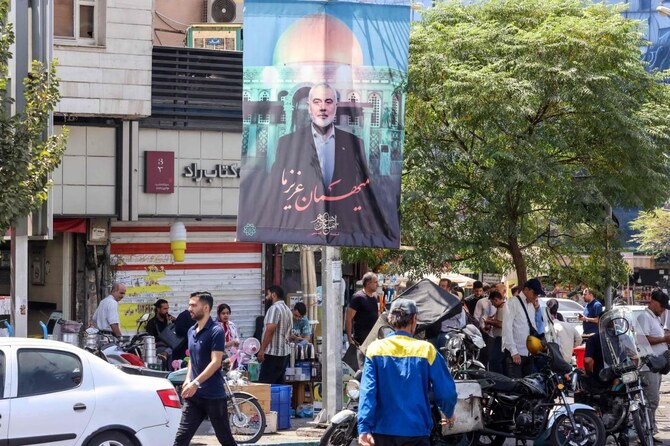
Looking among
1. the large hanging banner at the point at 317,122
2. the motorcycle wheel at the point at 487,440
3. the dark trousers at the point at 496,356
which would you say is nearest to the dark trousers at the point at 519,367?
the dark trousers at the point at 496,356

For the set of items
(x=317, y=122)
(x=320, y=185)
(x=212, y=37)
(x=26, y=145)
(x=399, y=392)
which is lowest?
(x=399, y=392)

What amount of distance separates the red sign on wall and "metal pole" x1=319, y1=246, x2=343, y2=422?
7.29 metres

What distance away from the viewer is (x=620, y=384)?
12.9 m

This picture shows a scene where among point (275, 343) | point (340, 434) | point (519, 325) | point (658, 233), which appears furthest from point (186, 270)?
point (658, 233)

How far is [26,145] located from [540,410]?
264 inches

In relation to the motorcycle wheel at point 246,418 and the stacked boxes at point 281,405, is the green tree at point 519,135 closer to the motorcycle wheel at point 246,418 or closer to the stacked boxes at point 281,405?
the stacked boxes at point 281,405

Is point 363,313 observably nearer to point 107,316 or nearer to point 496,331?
point 107,316

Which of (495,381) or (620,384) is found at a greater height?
(495,381)

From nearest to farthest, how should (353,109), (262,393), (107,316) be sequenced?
(353,109)
(262,393)
(107,316)

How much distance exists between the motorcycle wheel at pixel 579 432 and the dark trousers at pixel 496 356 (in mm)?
4286

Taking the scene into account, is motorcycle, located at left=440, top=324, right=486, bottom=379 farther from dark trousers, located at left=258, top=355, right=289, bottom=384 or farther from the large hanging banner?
dark trousers, located at left=258, top=355, right=289, bottom=384

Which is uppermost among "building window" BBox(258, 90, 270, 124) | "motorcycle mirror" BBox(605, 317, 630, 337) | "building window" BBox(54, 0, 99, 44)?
"building window" BBox(54, 0, 99, 44)

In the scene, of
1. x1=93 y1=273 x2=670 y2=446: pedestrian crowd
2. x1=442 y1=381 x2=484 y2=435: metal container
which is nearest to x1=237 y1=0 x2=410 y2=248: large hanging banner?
x1=93 y1=273 x2=670 y2=446: pedestrian crowd

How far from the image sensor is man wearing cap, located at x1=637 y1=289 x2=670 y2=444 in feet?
44.0
